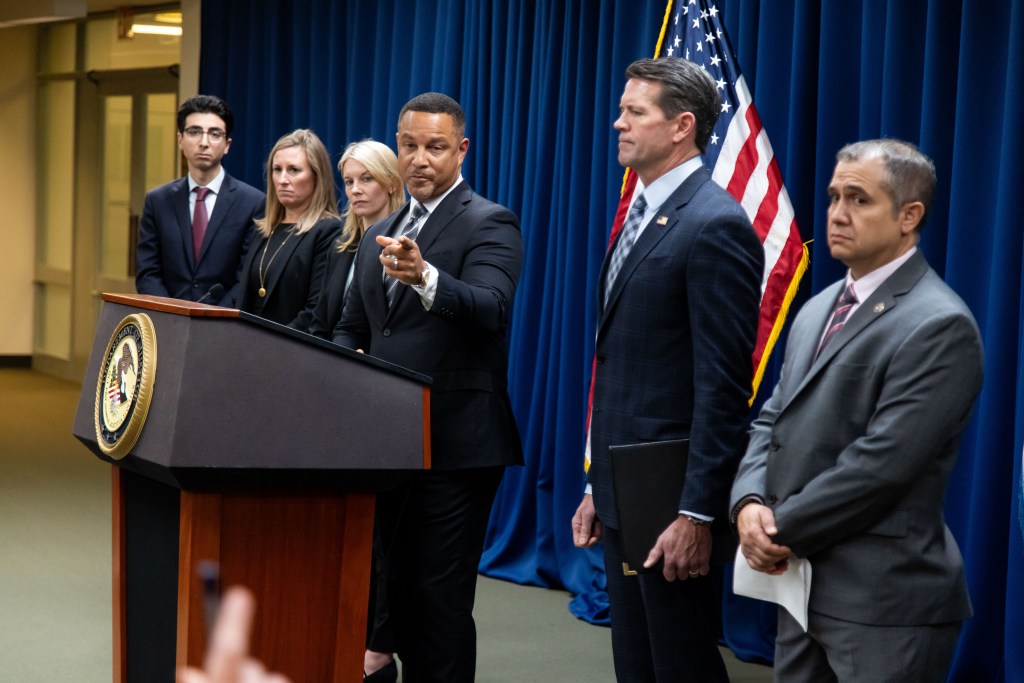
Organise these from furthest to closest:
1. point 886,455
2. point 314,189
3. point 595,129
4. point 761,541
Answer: point 595,129, point 314,189, point 761,541, point 886,455

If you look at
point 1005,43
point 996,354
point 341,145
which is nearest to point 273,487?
point 996,354

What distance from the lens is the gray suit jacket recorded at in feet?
6.56

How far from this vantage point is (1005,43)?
3.26 meters

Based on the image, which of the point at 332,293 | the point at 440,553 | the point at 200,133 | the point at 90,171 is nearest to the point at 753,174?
the point at 332,293

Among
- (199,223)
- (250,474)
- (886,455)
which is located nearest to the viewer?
(886,455)

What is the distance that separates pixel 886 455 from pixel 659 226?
1.98 ft

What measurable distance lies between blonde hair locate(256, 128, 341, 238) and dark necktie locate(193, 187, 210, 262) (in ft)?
2.05

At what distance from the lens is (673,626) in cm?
235

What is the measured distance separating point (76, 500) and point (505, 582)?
227cm

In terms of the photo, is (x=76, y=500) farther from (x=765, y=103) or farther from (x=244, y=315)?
(x=244, y=315)

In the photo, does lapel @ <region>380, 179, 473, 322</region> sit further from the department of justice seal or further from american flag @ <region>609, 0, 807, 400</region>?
american flag @ <region>609, 0, 807, 400</region>

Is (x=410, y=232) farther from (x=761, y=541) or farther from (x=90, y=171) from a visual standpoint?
(x=90, y=171)

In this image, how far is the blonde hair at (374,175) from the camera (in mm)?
3662

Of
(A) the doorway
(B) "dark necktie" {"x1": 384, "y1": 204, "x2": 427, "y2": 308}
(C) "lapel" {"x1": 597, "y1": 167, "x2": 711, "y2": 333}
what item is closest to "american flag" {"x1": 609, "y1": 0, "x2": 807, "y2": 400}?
(B) "dark necktie" {"x1": 384, "y1": 204, "x2": 427, "y2": 308}
